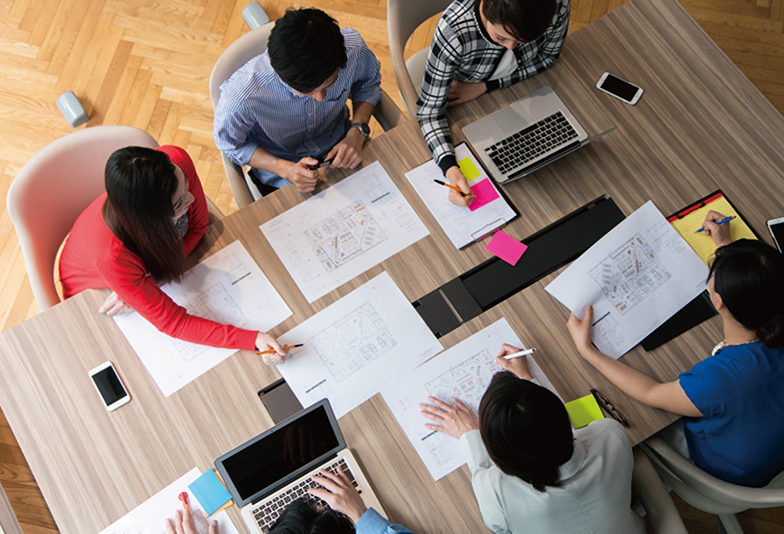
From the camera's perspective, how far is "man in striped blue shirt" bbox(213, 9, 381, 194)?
138cm

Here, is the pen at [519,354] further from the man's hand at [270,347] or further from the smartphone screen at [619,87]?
the smartphone screen at [619,87]

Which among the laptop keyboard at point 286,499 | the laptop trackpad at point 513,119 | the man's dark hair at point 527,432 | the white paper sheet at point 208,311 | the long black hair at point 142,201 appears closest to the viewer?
the man's dark hair at point 527,432

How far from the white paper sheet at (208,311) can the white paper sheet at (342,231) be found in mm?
108

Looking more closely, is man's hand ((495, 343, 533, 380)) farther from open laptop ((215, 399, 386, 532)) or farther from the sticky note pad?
the sticky note pad

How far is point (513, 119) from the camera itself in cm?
172

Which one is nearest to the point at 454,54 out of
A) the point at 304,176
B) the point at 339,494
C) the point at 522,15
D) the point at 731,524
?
the point at 522,15

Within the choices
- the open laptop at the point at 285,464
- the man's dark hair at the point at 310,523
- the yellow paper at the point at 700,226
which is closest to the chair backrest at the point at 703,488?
the yellow paper at the point at 700,226

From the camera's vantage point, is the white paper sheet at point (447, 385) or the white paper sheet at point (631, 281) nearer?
the white paper sheet at point (447, 385)

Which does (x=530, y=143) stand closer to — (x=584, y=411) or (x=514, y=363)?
(x=514, y=363)

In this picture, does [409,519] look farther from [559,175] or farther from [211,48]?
[211,48]

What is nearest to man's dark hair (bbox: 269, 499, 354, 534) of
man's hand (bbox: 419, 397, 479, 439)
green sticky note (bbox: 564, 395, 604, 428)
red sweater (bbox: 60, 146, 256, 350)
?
man's hand (bbox: 419, 397, 479, 439)

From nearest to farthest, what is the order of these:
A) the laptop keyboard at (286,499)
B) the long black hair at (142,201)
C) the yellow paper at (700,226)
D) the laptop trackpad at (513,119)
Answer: the long black hair at (142,201), the laptop keyboard at (286,499), the yellow paper at (700,226), the laptop trackpad at (513,119)

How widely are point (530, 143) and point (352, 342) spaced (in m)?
0.88

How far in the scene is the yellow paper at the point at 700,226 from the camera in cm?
159
